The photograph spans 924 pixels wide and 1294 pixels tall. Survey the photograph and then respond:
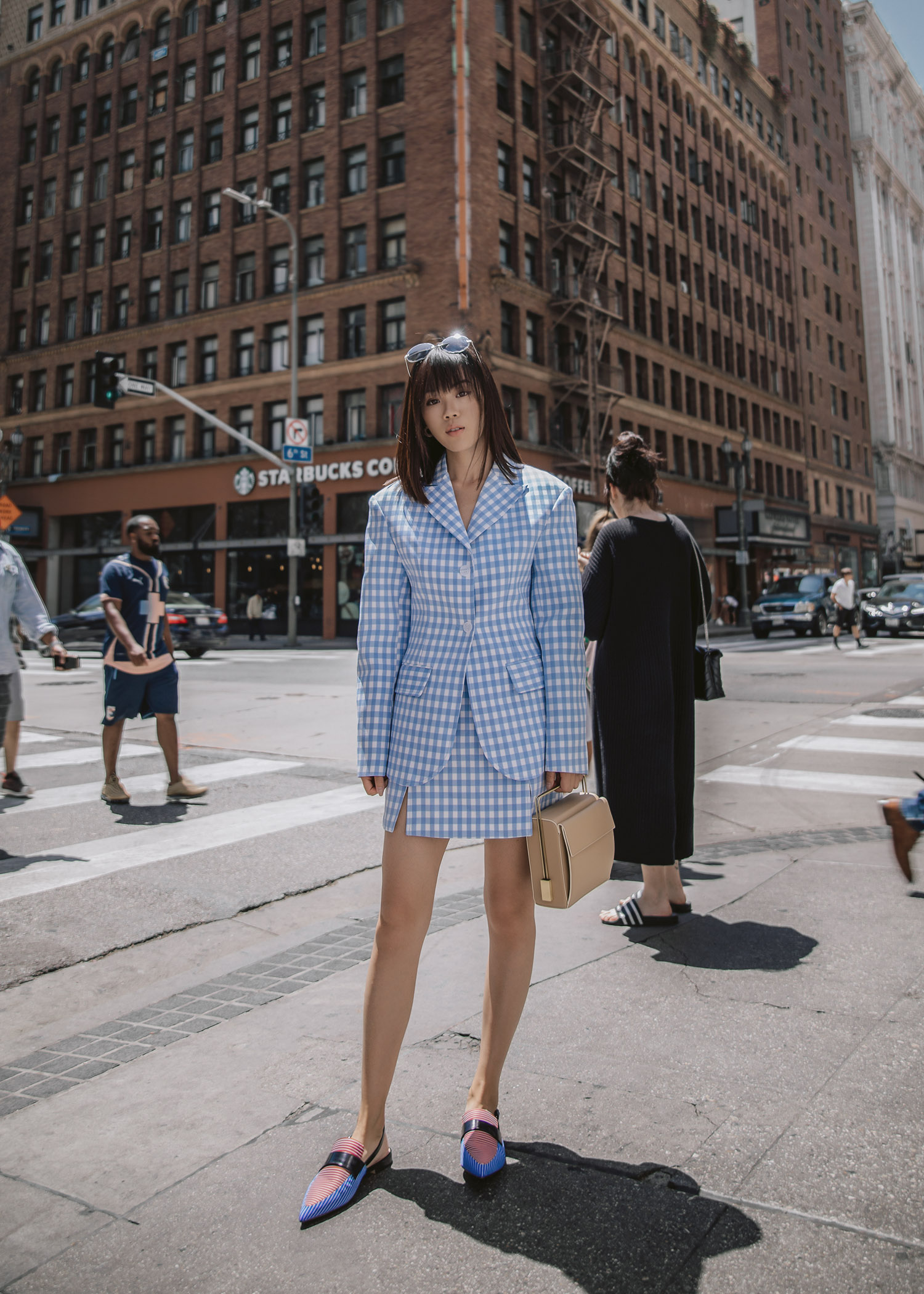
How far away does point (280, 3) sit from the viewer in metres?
34.3

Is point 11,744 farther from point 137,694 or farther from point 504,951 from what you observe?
point 504,951

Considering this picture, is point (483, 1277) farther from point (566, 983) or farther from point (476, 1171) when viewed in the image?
point (566, 983)

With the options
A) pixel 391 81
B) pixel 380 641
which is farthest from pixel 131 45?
pixel 380 641

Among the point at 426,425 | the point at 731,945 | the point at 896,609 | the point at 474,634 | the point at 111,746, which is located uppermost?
the point at 426,425

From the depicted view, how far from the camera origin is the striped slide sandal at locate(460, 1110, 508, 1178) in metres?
2.14

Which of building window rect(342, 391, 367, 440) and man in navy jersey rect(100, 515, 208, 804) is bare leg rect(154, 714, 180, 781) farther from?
building window rect(342, 391, 367, 440)

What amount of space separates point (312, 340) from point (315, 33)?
35.5ft

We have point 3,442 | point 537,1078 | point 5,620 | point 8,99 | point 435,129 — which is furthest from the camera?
point 8,99

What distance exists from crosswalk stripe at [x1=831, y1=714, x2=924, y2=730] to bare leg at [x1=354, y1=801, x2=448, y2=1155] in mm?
8426

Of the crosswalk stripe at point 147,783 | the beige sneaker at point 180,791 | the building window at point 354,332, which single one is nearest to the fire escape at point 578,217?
the building window at point 354,332

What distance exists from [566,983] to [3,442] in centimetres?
4240

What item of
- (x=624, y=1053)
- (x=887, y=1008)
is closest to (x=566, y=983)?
(x=624, y=1053)

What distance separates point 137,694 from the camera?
654 cm

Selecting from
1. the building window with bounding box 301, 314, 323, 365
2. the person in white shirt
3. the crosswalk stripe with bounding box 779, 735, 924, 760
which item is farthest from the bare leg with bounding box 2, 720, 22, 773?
the building window with bounding box 301, 314, 323, 365
